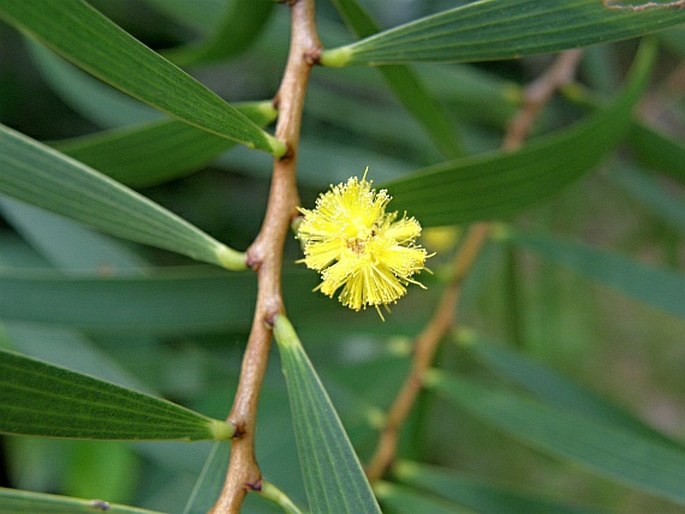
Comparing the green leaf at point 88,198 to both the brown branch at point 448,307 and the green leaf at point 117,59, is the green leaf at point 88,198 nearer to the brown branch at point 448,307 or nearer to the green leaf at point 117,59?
the green leaf at point 117,59

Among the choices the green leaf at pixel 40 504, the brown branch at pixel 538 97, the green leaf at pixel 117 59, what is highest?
the brown branch at pixel 538 97

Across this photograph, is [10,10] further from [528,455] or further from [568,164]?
[528,455]

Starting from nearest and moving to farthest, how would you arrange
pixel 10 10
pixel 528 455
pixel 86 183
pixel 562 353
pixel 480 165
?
pixel 10 10
pixel 86 183
pixel 480 165
pixel 562 353
pixel 528 455

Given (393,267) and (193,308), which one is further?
(193,308)

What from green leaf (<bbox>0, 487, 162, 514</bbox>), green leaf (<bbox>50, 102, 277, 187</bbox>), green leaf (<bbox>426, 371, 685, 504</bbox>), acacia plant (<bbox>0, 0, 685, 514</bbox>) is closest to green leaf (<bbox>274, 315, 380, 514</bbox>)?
acacia plant (<bbox>0, 0, 685, 514</bbox>)

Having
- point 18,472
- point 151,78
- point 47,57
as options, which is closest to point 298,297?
point 151,78

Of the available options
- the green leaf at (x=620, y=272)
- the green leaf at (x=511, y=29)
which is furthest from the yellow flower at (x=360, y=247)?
the green leaf at (x=620, y=272)
